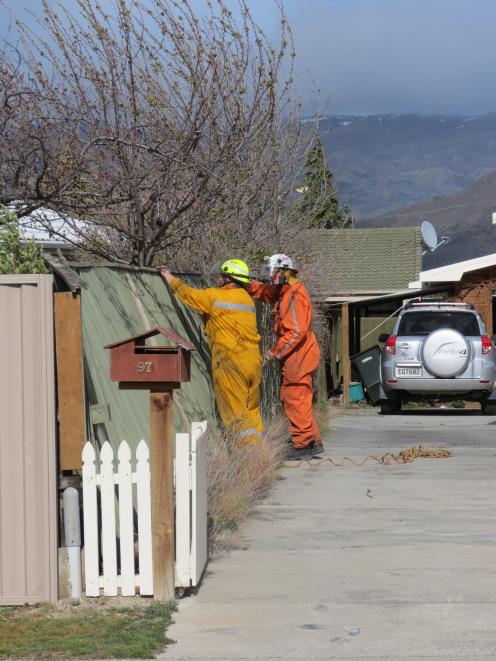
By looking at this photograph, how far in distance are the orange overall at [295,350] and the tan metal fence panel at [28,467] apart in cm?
594

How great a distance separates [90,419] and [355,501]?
10.1 feet

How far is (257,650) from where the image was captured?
6.16m

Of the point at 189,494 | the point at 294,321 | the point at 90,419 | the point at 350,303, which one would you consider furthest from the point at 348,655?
the point at 350,303

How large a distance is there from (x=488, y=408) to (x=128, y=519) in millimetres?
15114

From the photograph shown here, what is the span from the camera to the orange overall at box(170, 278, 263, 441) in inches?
467

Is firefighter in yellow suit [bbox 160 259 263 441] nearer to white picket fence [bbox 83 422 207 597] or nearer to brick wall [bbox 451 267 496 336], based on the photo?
white picket fence [bbox 83 422 207 597]

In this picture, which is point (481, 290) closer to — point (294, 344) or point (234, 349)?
point (294, 344)

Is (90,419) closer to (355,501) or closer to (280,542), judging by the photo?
(280,542)

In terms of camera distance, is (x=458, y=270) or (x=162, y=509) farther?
(x=458, y=270)

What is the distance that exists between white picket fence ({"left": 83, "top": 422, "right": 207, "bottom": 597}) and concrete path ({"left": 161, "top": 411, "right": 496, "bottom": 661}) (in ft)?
0.91

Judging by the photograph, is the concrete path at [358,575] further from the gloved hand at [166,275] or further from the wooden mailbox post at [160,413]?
the gloved hand at [166,275]

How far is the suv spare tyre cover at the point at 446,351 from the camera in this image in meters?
19.9

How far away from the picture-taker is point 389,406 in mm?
21531

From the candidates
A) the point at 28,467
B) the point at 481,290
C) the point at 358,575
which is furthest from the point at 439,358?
the point at 28,467
